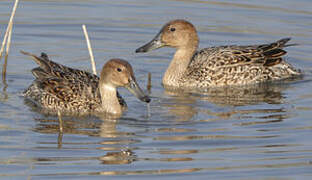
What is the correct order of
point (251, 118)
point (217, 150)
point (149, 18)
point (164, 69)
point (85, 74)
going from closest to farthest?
A: 1. point (217, 150)
2. point (251, 118)
3. point (85, 74)
4. point (164, 69)
5. point (149, 18)

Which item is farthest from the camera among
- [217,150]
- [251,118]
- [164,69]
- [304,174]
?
[164,69]

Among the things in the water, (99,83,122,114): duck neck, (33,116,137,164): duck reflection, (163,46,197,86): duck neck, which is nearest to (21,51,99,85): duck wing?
(99,83,122,114): duck neck

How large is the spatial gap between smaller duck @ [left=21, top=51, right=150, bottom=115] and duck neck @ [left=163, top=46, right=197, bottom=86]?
2147 mm

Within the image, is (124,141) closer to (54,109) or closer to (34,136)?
(34,136)

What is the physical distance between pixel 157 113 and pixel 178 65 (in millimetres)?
2881

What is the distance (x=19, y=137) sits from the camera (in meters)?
10.5

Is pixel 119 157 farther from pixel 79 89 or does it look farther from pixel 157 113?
pixel 79 89

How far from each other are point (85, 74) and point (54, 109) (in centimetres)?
72

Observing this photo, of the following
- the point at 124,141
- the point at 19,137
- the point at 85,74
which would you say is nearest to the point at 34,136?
the point at 19,137

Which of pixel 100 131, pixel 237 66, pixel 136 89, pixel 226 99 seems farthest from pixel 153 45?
pixel 100 131

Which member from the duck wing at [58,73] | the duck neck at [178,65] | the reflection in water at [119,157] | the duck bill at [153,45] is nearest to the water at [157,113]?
the reflection in water at [119,157]

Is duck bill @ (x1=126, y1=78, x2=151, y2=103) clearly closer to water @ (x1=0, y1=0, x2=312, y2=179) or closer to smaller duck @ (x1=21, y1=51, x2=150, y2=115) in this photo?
smaller duck @ (x1=21, y1=51, x2=150, y2=115)

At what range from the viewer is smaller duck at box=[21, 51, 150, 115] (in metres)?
11.7

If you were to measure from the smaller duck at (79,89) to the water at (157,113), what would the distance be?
12.8 inches
